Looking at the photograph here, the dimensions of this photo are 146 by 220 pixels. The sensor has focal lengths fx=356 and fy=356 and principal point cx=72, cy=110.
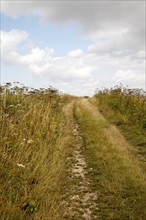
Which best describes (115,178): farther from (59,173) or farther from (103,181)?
(59,173)

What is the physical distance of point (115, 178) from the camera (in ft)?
28.0

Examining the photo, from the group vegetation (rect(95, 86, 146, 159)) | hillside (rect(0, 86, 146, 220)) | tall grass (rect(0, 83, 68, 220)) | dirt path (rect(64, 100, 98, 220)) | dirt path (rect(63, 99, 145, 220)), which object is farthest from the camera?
vegetation (rect(95, 86, 146, 159))

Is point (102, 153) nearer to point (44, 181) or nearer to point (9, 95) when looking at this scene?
point (9, 95)

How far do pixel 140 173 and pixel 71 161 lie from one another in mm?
2466

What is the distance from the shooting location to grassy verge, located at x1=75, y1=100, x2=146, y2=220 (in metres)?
6.89

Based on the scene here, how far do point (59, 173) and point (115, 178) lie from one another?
1.48 m

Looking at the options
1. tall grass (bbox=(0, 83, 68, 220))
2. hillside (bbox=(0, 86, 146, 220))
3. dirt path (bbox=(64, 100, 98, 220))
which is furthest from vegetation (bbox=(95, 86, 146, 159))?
tall grass (bbox=(0, 83, 68, 220))

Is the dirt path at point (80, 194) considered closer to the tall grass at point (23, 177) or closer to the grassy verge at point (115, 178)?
the grassy verge at point (115, 178)

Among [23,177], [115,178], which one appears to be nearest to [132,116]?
[115,178]

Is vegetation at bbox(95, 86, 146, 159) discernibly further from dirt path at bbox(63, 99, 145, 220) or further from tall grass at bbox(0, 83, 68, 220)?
tall grass at bbox(0, 83, 68, 220)

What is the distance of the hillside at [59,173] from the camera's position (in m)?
5.44

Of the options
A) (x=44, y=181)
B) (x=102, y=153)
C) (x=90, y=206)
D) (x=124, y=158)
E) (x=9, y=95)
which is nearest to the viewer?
(x=44, y=181)

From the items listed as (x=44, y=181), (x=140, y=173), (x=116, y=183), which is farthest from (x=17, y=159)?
(x=140, y=173)

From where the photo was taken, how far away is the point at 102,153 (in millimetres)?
11305
